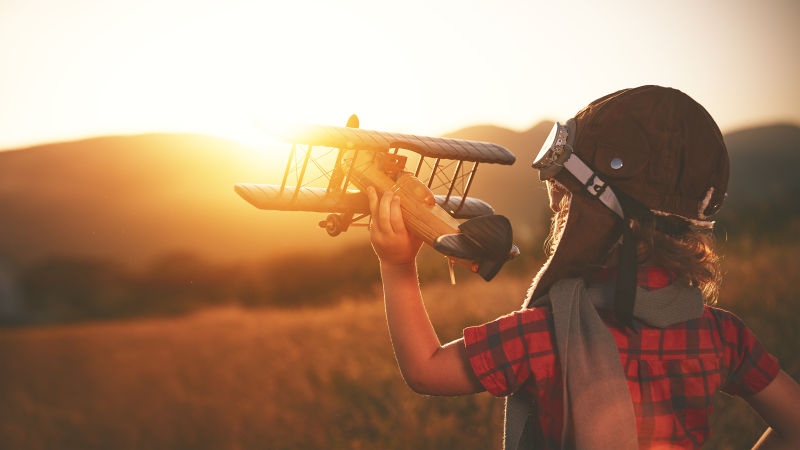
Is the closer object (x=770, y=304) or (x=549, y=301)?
(x=549, y=301)

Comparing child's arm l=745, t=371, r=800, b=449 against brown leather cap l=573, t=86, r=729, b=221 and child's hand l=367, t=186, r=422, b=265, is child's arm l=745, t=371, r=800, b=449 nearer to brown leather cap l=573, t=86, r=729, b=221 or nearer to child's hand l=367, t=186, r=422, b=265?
brown leather cap l=573, t=86, r=729, b=221

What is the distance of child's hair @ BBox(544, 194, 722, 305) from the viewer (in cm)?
228

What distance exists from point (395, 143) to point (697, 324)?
56.8 inches

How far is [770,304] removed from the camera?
13000 mm

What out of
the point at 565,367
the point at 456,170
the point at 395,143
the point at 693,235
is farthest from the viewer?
the point at 456,170

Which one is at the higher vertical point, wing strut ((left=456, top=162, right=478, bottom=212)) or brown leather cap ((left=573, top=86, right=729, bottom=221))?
brown leather cap ((left=573, top=86, right=729, bottom=221))

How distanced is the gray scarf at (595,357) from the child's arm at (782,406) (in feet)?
2.18

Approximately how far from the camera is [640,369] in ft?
7.30

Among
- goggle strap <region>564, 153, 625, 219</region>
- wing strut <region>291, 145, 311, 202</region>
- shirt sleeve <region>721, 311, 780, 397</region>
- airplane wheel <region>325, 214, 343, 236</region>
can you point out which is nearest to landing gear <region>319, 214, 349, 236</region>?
airplane wheel <region>325, 214, 343, 236</region>

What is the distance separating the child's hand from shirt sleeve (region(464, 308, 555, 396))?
0.47 meters

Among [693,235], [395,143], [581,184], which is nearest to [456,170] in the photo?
[395,143]

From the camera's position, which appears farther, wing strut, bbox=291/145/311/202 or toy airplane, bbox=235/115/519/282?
wing strut, bbox=291/145/311/202

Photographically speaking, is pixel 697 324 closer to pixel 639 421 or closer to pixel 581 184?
pixel 639 421

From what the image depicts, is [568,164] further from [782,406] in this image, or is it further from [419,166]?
[782,406]
